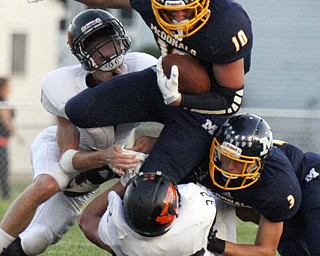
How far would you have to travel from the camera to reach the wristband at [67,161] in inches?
193

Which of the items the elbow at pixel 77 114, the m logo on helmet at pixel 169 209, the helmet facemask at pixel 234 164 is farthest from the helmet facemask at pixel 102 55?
the m logo on helmet at pixel 169 209

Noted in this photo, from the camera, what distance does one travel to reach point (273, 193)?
4418 mm

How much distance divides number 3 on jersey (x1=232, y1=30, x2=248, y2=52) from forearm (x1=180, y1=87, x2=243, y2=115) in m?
0.20

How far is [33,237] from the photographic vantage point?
5.14 m

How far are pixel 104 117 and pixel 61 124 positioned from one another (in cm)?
56

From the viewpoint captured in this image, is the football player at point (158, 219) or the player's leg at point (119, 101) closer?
the football player at point (158, 219)

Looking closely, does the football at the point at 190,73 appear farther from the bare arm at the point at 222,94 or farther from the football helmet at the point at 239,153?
the football helmet at the point at 239,153

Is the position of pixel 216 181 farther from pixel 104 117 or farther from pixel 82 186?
pixel 82 186

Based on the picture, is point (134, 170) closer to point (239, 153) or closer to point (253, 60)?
point (239, 153)

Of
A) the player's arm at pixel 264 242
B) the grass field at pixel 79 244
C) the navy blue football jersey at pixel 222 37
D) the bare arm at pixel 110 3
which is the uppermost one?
the navy blue football jersey at pixel 222 37

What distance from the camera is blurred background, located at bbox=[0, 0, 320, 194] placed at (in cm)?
984

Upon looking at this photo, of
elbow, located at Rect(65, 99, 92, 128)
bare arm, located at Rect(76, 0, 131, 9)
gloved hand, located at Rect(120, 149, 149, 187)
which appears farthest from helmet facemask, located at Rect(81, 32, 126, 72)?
gloved hand, located at Rect(120, 149, 149, 187)

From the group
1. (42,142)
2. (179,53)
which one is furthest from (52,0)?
(179,53)

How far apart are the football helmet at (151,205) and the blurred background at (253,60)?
Answer: 5.20 m
